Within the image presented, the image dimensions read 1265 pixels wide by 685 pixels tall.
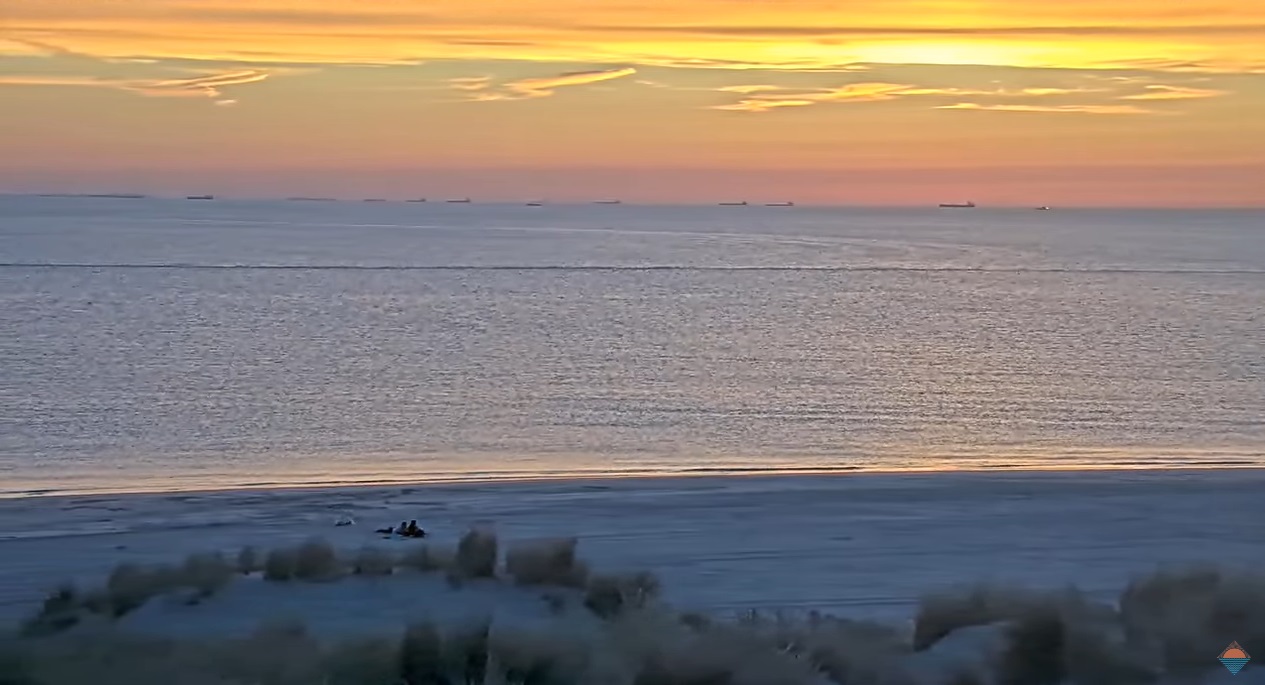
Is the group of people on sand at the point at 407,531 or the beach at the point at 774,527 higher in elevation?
the group of people on sand at the point at 407,531

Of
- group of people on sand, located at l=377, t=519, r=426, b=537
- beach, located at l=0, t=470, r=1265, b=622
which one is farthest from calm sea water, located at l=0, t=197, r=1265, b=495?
Result: group of people on sand, located at l=377, t=519, r=426, b=537

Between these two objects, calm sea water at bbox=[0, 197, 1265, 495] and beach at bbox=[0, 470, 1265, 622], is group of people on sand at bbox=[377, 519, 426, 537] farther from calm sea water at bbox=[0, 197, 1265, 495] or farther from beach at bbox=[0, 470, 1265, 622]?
calm sea water at bbox=[0, 197, 1265, 495]

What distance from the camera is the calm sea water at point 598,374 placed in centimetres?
2089

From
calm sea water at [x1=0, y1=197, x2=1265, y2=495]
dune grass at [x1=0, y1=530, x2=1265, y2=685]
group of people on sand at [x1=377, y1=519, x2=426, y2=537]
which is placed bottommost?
calm sea water at [x1=0, y1=197, x2=1265, y2=495]

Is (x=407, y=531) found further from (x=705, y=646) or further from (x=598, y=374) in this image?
(x=598, y=374)

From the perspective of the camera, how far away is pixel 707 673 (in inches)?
292

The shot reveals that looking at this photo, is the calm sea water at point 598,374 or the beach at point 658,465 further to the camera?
the calm sea water at point 598,374

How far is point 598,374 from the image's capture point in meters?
32.3

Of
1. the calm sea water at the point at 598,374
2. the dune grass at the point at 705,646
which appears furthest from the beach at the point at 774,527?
the calm sea water at the point at 598,374

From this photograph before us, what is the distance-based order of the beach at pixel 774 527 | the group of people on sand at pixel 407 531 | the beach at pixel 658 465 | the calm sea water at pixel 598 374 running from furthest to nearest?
the calm sea water at pixel 598 374, the group of people on sand at pixel 407 531, the beach at pixel 774 527, the beach at pixel 658 465

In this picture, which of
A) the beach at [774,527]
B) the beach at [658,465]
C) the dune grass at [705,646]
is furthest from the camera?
the beach at [774,527]

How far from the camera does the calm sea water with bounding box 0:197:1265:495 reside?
68.5ft

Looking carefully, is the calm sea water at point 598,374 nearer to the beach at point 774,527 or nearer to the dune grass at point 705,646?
the beach at point 774,527

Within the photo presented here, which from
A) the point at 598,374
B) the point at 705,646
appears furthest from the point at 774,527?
the point at 598,374
